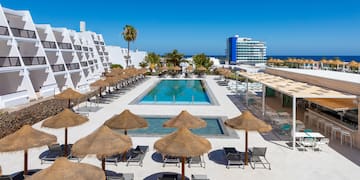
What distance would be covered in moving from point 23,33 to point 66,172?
936 inches

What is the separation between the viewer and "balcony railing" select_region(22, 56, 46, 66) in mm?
24031

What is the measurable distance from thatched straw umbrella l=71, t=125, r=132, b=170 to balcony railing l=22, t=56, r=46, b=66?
19166mm

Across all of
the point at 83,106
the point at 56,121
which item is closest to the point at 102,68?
the point at 83,106

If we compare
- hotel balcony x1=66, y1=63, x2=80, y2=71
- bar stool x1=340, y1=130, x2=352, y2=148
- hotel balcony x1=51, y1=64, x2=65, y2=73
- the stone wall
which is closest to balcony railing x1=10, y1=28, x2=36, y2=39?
hotel balcony x1=51, y1=64, x2=65, y2=73

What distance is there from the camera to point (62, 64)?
99.5 ft

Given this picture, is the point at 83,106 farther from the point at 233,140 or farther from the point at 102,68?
the point at 102,68

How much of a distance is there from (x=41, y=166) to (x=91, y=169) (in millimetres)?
4954

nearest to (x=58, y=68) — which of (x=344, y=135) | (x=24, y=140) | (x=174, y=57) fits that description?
(x=24, y=140)

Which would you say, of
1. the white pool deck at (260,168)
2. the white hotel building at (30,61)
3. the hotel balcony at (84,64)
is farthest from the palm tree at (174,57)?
the white pool deck at (260,168)

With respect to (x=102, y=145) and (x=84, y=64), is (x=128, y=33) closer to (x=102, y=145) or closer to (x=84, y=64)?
(x=84, y=64)

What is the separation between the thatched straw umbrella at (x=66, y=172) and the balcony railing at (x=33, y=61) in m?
21.1

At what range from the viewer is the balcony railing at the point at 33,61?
24031 millimetres

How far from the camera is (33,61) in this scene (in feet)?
81.7

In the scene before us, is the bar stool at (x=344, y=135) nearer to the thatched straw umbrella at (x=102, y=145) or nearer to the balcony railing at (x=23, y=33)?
the thatched straw umbrella at (x=102, y=145)
